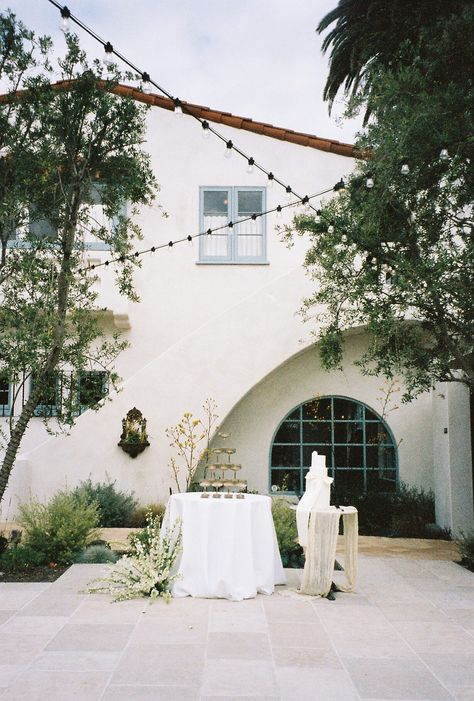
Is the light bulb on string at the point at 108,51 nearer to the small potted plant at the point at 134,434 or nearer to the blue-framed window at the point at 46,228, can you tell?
the blue-framed window at the point at 46,228

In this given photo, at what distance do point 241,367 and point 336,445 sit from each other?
8.09ft

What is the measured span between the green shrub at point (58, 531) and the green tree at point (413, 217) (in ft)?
11.8

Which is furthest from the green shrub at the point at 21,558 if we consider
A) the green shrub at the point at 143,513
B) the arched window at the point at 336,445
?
the arched window at the point at 336,445

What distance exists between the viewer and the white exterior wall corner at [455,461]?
1057cm

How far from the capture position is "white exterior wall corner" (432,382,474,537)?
10.6 m

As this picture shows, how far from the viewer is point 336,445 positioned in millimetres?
12656

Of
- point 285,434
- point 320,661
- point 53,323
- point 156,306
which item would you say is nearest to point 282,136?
point 156,306

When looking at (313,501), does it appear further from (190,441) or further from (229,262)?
(229,262)

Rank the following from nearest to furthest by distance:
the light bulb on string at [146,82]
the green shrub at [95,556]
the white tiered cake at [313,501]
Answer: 1. the light bulb on string at [146,82]
2. the white tiered cake at [313,501]
3. the green shrub at [95,556]

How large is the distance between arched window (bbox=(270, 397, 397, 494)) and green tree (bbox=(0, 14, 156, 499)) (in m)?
5.60

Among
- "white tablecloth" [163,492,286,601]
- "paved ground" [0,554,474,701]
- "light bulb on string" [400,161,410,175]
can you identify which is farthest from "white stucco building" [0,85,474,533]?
"white tablecloth" [163,492,286,601]

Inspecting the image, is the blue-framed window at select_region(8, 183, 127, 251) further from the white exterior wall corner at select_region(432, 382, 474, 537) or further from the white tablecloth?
the white exterior wall corner at select_region(432, 382, 474, 537)

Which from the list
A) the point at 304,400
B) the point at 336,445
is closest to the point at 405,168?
the point at 304,400

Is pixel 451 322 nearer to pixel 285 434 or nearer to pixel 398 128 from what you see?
pixel 398 128
